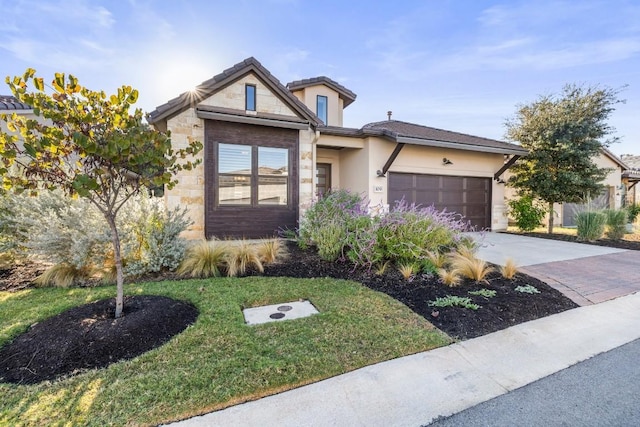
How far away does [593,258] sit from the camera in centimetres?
707

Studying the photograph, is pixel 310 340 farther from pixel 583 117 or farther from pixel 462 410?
pixel 583 117

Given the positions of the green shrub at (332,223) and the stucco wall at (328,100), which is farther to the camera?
the stucco wall at (328,100)

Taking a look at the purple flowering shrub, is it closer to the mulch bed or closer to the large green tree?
the mulch bed

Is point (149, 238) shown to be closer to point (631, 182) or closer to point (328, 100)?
point (328, 100)

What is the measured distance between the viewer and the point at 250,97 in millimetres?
8234

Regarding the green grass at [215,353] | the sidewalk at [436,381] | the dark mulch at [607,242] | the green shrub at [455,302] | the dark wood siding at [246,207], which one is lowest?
the sidewalk at [436,381]

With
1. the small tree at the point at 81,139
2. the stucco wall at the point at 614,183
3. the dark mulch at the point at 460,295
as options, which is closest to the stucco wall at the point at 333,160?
the dark mulch at the point at 460,295

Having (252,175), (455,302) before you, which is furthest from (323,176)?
(455,302)

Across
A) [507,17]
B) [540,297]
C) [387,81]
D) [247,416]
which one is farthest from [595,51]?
[247,416]

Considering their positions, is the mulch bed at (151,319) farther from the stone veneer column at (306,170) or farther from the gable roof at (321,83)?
the gable roof at (321,83)

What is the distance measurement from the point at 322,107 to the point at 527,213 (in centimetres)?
962

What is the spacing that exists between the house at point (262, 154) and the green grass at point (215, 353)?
3765 millimetres

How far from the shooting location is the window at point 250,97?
8188mm

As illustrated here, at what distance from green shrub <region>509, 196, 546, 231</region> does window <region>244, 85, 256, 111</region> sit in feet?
36.8
